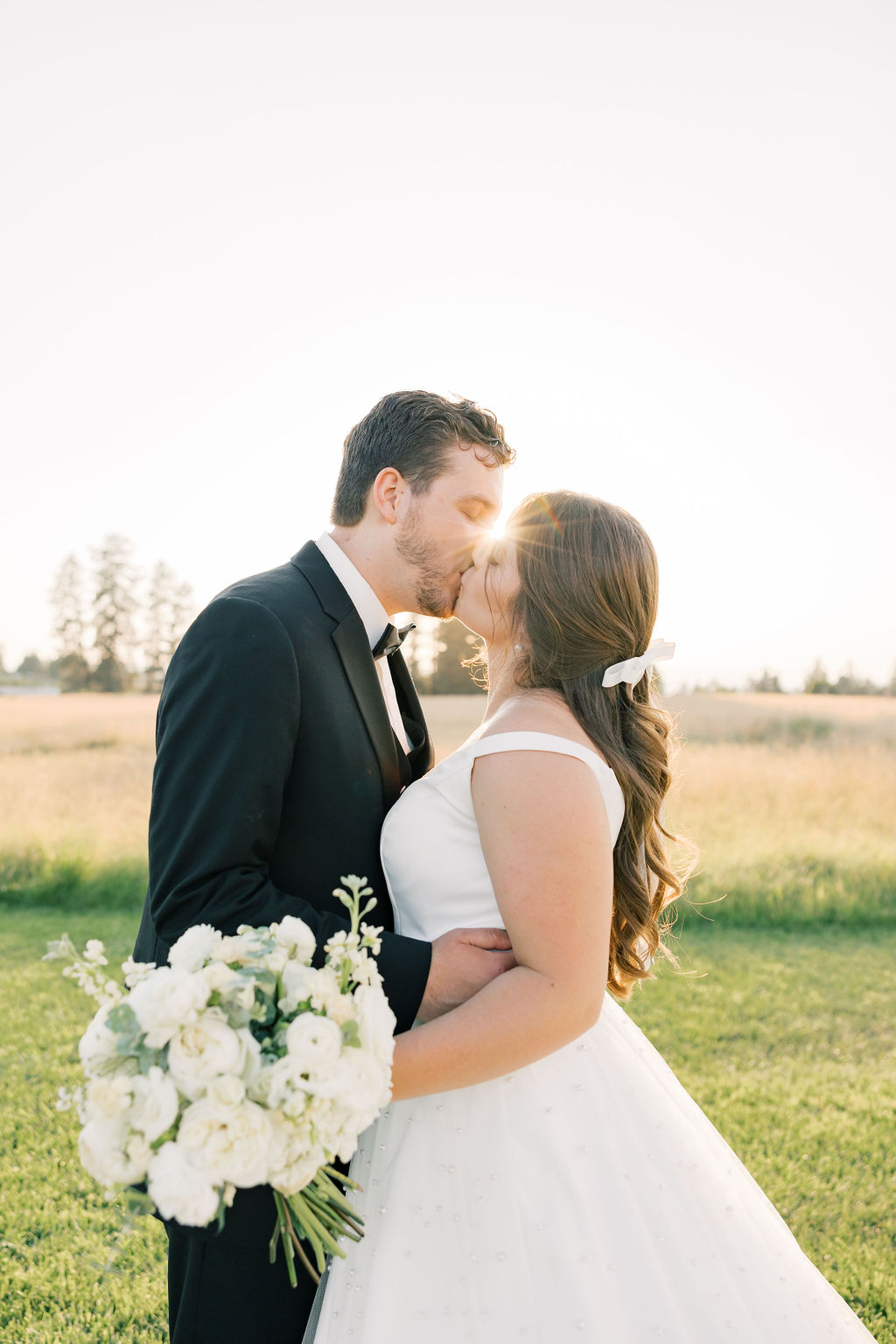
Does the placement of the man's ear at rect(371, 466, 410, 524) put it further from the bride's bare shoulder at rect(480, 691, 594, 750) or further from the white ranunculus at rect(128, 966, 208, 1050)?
the white ranunculus at rect(128, 966, 208, 1050)

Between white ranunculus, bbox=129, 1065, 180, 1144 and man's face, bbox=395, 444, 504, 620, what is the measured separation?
6.75 feet

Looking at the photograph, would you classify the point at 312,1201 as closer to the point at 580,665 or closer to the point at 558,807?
the point at 558,807

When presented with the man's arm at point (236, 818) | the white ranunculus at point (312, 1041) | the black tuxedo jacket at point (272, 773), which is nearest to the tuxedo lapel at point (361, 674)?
the black tuxedo jacket at point (272, 773)

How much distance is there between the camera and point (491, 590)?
2863mm

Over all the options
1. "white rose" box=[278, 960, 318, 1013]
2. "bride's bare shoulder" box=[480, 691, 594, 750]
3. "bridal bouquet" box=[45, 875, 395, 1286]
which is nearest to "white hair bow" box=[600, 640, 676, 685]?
"bride's bare shoulder" box=[480, 691, 594, 750]

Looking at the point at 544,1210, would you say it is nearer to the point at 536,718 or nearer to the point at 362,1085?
the point at 362,1085

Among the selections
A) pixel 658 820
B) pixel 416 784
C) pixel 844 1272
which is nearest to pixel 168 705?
pixel 416 784

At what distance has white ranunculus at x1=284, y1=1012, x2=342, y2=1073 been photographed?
1.55 metres

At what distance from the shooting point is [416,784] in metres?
2.58

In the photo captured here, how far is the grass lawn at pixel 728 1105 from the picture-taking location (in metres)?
4.16

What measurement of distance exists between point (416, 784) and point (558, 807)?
0.53m

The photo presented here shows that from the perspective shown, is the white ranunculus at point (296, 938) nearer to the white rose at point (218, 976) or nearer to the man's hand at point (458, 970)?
the white rose at point (218, 976)

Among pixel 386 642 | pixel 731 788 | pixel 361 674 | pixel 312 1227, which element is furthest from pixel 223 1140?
pixel 731 788

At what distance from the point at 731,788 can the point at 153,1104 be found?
1190cm
